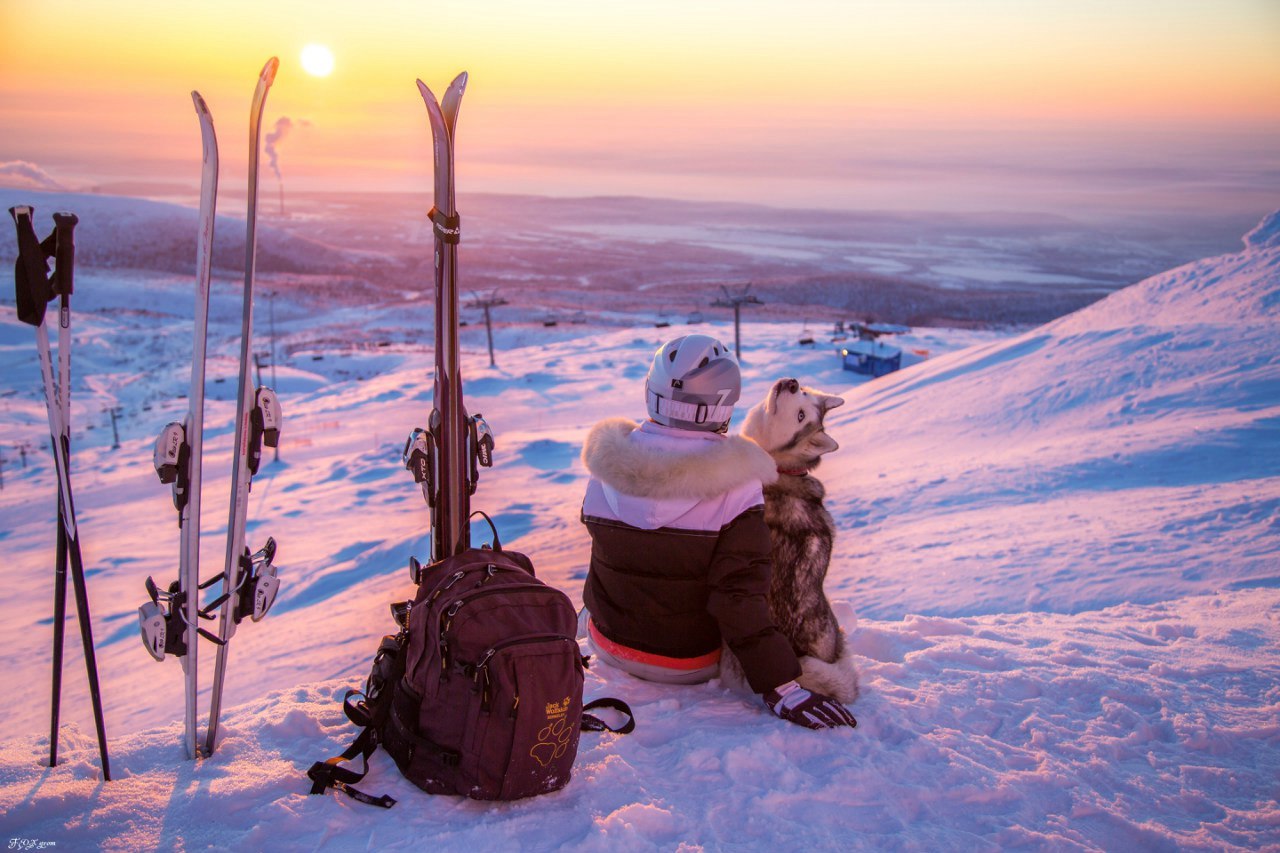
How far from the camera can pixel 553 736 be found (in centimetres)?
217

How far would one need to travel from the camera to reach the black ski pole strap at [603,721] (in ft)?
8.52

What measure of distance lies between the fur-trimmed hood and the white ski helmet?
2.1 inches

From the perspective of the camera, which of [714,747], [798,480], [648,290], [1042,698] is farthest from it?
[648,290]

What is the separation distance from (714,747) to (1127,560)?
11.6 ft

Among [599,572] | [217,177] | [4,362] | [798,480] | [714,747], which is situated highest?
[217,177]

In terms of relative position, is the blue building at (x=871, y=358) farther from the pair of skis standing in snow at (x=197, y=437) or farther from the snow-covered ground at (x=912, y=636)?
the pair of skis standing in snow at (x=197, y=437)

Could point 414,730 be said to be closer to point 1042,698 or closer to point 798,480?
point 798,480

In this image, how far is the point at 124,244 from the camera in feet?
227

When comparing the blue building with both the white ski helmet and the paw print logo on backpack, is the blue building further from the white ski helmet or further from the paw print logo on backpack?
the paw print logo on backpack

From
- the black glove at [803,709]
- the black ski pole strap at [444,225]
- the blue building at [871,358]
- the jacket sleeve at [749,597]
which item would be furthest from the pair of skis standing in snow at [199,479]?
the blue building at [871,358]

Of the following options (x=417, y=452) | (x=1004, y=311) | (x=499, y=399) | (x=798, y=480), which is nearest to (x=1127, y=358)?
(x=798, y=480)

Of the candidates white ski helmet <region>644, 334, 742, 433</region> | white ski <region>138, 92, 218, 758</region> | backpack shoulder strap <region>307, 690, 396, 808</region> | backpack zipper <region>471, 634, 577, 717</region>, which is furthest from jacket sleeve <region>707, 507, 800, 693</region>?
white ski <region>138, 92, 218, 758</region>

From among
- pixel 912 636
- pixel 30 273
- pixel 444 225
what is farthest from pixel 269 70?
pixel 912 636

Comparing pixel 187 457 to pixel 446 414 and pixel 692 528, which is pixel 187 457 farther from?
pixel 692 528
